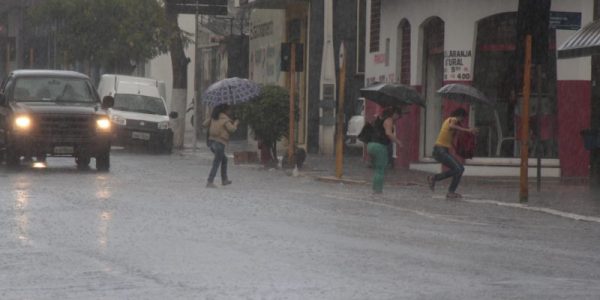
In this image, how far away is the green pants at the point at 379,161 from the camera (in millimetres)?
24875

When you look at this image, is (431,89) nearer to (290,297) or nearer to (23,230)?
(23,230)

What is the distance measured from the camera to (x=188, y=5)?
45.4m

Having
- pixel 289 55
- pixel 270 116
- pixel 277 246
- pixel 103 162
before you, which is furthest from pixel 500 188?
pixel 277 246

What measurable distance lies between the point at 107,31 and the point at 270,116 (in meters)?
30.7

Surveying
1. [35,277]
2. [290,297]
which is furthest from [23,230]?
[290,297]

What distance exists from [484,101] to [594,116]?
3768 mm

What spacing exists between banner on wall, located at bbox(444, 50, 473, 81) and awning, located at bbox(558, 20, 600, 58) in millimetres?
4129

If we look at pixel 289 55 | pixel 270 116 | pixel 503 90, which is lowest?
pixel 270 116

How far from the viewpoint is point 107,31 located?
64062 mm

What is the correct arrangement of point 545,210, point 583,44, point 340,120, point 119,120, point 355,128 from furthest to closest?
1. point 119,120
2. point 355,128
3. point 340,120
4. point 583,44
5. point 545,210

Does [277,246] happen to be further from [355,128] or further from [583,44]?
[355,128]

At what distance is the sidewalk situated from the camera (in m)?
22.9

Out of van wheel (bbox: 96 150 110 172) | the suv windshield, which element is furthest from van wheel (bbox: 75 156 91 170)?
the suv windshield

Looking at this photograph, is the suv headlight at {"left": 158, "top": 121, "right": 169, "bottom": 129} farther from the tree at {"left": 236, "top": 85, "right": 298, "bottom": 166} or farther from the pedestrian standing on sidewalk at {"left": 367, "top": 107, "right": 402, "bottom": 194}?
the pedestrian standing on sidewalk at {"left": 367, "top": 107, "right": 402, "bottom": 194}
